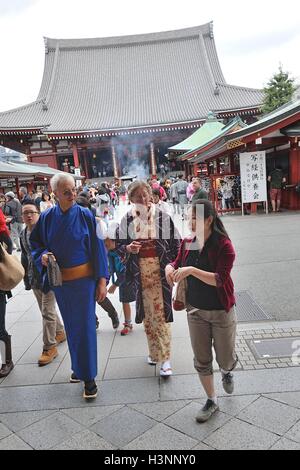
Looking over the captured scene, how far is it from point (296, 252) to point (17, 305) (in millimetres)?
4956

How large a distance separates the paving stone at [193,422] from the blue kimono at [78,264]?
75cm

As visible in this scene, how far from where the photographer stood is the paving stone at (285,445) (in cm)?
217

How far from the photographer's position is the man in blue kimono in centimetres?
283

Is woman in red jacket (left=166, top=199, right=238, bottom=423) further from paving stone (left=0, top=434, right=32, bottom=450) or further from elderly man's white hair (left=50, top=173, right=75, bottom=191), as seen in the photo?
paving stone (left=0, top=434, right=32, bottom=450)

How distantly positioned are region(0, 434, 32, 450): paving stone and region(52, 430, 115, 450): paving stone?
226 millimetres

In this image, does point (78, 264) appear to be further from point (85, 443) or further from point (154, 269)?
point (85, 443)

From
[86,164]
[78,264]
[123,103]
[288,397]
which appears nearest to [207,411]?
[288,397]

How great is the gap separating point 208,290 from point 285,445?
3.38 ft

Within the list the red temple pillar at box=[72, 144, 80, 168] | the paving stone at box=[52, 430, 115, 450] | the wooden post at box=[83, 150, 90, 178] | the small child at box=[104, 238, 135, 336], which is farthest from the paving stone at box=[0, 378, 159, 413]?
the wooden post at box=[83, 150, 90, 178]

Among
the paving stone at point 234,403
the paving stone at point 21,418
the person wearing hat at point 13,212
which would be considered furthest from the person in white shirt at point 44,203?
the paving stone at point 234,403

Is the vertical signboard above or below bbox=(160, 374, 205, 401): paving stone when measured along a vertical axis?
above

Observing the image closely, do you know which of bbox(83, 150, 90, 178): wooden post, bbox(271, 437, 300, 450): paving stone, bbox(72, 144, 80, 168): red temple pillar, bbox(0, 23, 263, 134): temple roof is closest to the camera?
bbox(271, 437, 300, 450): paving stone

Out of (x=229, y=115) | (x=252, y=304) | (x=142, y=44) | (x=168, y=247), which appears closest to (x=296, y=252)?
(x=252, y=304)

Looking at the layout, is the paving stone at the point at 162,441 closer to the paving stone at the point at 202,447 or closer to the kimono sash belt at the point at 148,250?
the paving stone at the point at 202,447
